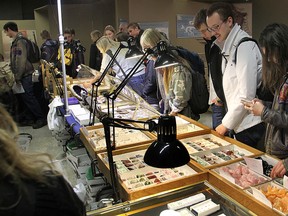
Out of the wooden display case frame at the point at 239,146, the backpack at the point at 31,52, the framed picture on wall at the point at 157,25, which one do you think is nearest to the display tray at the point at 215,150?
the wooden display case frame at the point at 239,146

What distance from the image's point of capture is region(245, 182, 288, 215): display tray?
1.38 metres

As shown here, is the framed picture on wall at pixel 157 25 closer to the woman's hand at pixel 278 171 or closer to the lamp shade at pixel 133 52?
the lamp shade at pixel 133 52

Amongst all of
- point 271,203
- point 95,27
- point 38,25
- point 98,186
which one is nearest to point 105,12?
point 95,27

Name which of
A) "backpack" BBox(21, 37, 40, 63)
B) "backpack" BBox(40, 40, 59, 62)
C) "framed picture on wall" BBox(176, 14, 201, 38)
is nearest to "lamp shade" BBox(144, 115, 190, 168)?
"backpack" BBox(21, 37, 40, 63)

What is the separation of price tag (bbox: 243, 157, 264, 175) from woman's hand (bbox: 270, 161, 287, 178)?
0.06 metres

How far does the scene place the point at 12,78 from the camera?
5742mm

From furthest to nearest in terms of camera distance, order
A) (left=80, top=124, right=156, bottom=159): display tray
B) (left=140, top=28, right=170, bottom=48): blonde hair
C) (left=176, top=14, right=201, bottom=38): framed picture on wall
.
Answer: (left=176, top=14, right=201, bottom=38): framed picture on wall, (left=140, top=28, right=170, bottom=48): blonde hair, (left=80, top=124, right=156, bottom=159): display tray

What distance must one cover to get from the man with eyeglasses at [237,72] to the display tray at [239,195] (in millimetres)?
606

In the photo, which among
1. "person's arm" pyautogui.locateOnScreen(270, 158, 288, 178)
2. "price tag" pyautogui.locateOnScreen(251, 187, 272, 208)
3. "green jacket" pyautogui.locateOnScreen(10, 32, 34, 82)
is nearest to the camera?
"price tag" pyautogui.locateOnScreen(251, 187, 272, 208)

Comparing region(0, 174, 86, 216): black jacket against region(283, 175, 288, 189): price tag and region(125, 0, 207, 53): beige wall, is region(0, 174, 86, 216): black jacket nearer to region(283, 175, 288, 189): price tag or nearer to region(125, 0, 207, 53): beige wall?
region(283, 175, 288, 189): price tag

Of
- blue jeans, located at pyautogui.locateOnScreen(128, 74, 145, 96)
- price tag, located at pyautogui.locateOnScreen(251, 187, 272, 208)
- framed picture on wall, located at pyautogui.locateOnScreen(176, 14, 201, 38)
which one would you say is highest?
framed picture on wall, located at pyautogui.locateOnScreen(176, 14, 201, 38)

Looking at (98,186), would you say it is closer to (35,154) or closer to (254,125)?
(254,125)

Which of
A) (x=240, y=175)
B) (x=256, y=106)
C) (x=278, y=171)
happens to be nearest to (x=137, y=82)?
(x=256, y=106)

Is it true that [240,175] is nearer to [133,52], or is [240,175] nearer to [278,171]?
[278,171]
